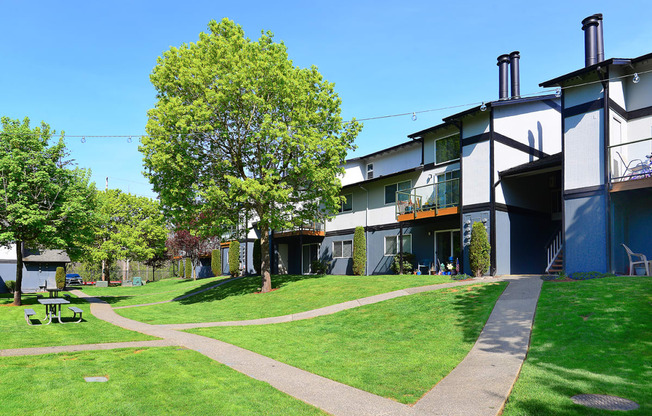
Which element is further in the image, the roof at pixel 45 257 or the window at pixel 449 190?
the roof at pixel 45 257

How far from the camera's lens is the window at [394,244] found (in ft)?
83.1

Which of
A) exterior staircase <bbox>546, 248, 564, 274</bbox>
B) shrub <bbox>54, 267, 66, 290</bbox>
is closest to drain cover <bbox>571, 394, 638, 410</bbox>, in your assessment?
exterior staircase <bbox>546, 248, 564, 274</bbox>

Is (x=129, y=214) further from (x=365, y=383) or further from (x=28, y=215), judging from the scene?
(x=365, y=383)

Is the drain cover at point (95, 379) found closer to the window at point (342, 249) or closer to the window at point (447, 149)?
the window at point (447, 149)

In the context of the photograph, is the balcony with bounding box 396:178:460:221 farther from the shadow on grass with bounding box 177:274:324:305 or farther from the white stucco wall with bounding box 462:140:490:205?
the shadow on grass with bounding box 177:274:324:305

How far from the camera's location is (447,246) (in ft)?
76.0

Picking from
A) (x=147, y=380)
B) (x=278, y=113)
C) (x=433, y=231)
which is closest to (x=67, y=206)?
(x=278, y=113)

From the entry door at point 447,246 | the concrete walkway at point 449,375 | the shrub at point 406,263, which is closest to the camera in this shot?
the concrete walkway at point 449,375

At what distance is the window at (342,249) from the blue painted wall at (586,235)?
14.1 meters

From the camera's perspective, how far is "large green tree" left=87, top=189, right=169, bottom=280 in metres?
41.5

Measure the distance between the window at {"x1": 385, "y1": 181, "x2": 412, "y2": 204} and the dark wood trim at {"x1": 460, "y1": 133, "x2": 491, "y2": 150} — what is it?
4.76m

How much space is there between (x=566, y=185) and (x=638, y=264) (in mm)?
3723

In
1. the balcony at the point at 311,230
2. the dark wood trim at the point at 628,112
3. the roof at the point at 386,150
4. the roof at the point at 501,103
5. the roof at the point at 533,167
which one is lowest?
the balcony at the point at 311,230

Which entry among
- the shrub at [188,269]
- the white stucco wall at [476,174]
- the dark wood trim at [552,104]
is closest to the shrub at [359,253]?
the white stucco wall at [476,174]
